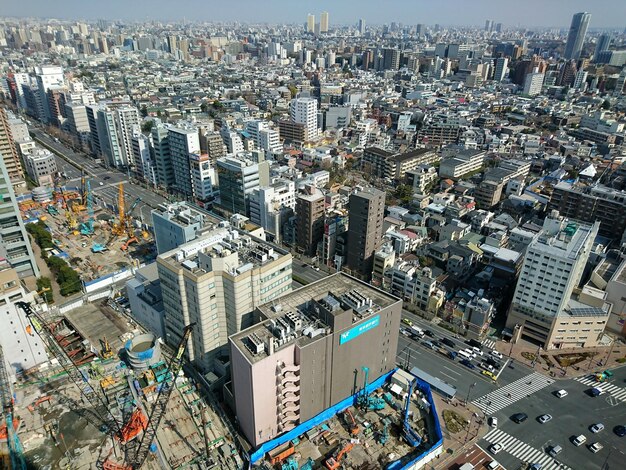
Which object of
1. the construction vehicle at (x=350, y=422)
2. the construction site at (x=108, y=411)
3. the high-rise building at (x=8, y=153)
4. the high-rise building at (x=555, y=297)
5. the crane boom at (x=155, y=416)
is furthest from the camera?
the high-rise building at (x=8, y=153)

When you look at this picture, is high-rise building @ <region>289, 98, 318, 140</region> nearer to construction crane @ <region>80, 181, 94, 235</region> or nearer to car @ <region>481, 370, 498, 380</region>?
construction crane @ <region>80, 181, 94, 235</region>

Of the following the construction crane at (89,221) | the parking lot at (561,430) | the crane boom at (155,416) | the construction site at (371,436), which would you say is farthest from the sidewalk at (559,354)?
the construction crane at (89,221)

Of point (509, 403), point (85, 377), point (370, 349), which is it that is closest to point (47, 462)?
point (85, 377)

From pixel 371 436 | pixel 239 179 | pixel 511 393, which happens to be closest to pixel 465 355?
pixel 511 393

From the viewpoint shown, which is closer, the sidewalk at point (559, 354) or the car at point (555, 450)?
the car at point (555, 450)

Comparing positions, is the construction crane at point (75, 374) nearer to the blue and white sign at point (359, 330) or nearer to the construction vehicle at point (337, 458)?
the construction vehicle at point (337, 458)

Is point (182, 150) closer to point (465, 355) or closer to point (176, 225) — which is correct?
point (176, 225)

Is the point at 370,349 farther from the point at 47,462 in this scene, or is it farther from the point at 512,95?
→ the point at 512,95
